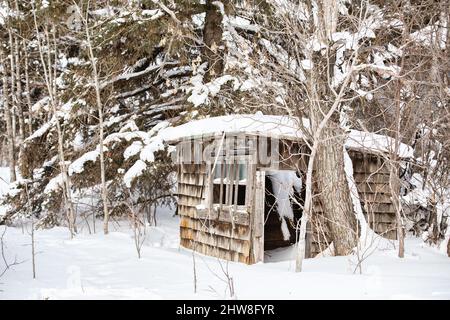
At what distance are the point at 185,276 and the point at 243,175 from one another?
317 cm

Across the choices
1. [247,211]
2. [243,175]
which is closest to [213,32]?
[243,175]

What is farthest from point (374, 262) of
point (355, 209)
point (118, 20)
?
point (118, 20)

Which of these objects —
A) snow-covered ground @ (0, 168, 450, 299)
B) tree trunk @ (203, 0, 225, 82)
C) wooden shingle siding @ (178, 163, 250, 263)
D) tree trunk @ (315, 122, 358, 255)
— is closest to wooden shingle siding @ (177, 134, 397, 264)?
wooden shingle siding @ (178, 163, 250, 263)

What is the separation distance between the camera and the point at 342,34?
6.98 meters

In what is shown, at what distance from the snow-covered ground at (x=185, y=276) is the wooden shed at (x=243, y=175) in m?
1.05

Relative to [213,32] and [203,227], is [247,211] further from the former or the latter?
[213,32]

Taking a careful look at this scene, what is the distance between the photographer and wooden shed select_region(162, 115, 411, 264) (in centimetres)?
786

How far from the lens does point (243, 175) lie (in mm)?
8547

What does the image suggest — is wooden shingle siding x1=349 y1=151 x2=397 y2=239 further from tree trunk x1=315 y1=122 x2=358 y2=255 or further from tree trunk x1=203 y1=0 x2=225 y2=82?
tree trunk x1=203 y1=0 x2=225 y2=82

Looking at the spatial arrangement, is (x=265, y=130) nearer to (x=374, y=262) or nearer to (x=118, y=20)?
(x=374, y=262)

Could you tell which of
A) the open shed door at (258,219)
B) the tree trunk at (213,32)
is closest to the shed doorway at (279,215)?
the tree trunk at (213,32)

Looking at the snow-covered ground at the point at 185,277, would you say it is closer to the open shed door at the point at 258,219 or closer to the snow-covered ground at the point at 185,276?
the snow-covered ground at the point at 185,276

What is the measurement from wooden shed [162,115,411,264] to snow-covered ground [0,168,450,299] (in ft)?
3.46
